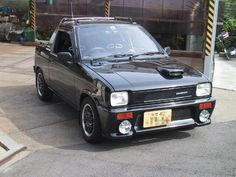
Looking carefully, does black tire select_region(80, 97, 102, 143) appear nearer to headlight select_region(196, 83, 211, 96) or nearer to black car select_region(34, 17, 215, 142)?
black car select_region(34, 17, 215, 142)

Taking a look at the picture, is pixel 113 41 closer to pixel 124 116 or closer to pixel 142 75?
pixel 142 75

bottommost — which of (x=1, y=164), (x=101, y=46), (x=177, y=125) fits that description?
(x=1, y=164)

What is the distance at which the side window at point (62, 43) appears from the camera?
6.72 m

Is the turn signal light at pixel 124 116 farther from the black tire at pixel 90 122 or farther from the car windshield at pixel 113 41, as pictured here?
the car windshield at pixel 113 41

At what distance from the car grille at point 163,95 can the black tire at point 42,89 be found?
2968 millimetres

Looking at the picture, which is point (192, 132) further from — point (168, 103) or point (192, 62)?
point (192, 62)

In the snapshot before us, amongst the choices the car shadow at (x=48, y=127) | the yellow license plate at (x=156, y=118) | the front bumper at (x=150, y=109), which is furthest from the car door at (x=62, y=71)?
the yellow license plate at (x=156, y=118)

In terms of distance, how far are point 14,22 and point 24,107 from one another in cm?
1247

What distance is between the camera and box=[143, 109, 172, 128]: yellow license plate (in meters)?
5.20

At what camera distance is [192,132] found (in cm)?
609

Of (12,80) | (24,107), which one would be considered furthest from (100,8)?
(24,107)

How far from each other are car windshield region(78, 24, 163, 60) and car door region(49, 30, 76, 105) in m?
0.31

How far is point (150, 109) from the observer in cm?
518

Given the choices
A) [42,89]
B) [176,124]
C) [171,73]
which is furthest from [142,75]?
[42,89]
